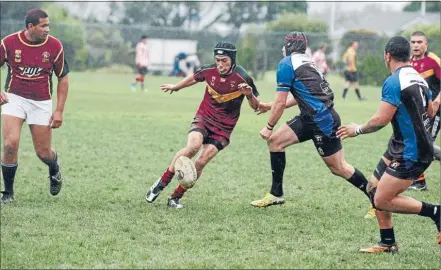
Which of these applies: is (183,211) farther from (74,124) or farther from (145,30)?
(145,30)

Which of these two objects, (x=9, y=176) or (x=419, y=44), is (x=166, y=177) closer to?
(x=9, y=176)

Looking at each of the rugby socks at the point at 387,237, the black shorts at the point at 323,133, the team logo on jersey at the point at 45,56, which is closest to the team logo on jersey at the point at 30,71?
the team logo on jersey at the point at 45,56

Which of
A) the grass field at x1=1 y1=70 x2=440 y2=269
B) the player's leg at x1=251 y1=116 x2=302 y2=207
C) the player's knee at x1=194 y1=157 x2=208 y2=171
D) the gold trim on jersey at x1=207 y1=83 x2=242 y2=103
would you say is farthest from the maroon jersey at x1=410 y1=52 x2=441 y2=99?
the player's knee at x1=194 y1=157 x2=208 y2=171

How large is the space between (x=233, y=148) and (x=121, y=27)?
104 feet

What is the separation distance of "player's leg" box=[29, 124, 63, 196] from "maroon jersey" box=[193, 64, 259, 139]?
180 centimetres

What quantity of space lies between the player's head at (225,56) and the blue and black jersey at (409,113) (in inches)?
111

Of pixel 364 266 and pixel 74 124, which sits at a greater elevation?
pixel 364 266

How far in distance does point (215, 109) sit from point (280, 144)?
94 cm

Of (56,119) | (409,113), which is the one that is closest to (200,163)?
(56,119)

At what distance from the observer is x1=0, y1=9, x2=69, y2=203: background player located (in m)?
9.25

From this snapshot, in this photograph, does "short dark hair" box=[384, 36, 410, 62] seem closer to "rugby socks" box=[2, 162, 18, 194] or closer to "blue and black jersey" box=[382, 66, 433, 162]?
"blue and black jersey" box=[382, 66, 433, 162]

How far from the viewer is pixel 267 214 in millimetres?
9156

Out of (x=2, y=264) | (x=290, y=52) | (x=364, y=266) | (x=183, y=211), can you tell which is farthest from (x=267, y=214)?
(x=2, y=264)

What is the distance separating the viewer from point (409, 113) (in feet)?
22.7
